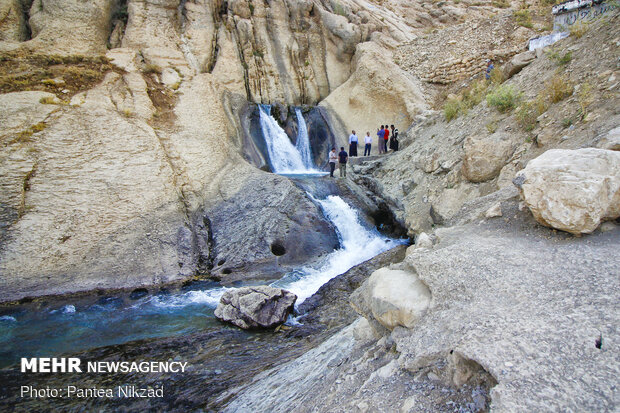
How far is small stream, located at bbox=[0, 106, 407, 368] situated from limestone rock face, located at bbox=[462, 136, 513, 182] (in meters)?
3.30

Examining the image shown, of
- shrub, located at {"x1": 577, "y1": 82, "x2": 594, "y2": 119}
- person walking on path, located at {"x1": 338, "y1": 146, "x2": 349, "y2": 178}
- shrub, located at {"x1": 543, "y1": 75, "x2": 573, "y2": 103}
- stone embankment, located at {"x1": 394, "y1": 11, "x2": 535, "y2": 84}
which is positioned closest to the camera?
shrub, located at {"x1": 577, "y1": 82, "x2": 594, "y2": 119}

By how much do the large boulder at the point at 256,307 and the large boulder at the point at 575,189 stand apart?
5058 millimetres

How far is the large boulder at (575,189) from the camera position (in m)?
3.38

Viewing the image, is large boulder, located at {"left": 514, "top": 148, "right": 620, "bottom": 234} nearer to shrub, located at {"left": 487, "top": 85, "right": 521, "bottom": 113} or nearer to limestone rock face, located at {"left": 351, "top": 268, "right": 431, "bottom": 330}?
limestone rock face, located at {"left": 351, "top": 268, "right": 431, "bottom": 330}

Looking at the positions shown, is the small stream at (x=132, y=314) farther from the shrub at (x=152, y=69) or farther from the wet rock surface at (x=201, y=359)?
the shrub at (x=152, y=69)

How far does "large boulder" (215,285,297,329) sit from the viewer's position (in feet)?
22.5

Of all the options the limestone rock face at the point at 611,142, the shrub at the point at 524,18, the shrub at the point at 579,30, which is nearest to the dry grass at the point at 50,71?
the limestone rock face at the point at 611,142

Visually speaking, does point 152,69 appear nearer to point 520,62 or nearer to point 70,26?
point 70,26

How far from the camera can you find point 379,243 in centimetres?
1127

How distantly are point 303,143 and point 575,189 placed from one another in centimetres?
1510

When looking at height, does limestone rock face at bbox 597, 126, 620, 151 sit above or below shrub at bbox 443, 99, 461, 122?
below

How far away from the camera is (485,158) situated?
8.74 meters

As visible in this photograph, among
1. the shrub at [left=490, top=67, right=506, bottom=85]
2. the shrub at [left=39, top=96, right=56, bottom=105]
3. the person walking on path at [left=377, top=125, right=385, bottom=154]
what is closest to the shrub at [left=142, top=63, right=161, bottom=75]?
the shrub at [left=39, top=96, right=56, bottom=105]

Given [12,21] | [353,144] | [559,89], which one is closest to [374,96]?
[353,144]
